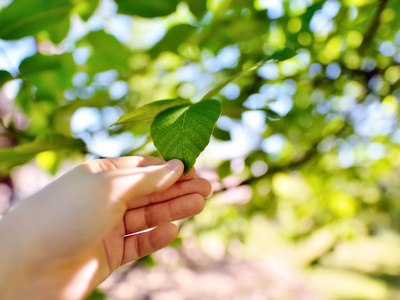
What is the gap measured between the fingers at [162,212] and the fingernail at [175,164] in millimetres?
144

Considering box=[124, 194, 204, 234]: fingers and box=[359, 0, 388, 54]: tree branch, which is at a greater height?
box=[359, 0, 388, 54]: tree branch

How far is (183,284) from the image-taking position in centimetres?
400

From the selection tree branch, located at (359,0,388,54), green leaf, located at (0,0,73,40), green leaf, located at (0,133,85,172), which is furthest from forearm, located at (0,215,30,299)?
tree branch, located at (359,0,388,54)

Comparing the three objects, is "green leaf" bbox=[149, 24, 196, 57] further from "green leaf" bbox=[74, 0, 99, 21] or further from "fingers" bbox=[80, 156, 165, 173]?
"fingers" bbox=[80, 156, 165, 173]

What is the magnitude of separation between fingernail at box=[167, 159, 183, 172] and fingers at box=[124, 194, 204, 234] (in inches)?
5.7

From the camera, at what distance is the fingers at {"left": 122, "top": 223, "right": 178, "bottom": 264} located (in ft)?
2.12

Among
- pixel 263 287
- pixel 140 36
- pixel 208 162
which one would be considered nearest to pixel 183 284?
pixel 263 287

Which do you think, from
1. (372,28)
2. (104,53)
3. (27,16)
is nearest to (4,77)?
(27,16)

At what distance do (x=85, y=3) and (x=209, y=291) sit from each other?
3922mm

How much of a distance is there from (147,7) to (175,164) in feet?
1.11

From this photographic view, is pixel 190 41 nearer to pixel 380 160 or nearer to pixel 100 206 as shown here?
pixel 100 206

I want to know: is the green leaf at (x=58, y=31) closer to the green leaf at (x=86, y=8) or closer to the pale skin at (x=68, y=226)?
the green leaf at (x=86, y=8)

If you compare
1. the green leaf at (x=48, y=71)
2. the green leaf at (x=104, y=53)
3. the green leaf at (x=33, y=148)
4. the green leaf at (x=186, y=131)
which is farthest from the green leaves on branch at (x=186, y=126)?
the green leaf at (x=104, y=53)

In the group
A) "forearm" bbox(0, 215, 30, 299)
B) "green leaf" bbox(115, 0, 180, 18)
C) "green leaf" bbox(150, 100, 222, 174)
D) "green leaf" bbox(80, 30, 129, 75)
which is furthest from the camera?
"green leaf" bbox(80, 30, 129, 75)
